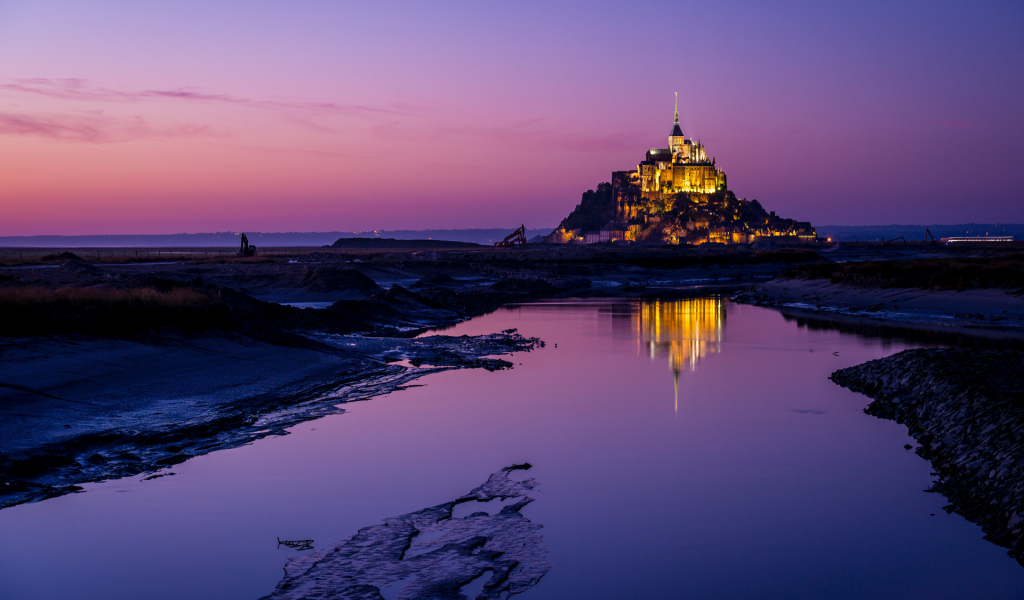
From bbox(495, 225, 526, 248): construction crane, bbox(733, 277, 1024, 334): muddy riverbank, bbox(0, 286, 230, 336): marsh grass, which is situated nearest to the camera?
bbox(0, 286, 230, 336): marsh grass

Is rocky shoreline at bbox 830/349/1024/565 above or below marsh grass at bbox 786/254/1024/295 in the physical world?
below

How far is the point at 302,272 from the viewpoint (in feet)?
139

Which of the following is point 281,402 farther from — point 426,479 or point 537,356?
point 537,356

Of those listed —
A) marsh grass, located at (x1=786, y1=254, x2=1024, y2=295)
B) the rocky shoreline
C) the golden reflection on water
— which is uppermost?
marsh grass, located at (x1=786, y1=254, x2=1024, y2=295)

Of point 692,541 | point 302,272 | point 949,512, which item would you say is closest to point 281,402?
point 692,541

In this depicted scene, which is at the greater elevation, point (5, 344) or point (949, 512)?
point (5, 344)

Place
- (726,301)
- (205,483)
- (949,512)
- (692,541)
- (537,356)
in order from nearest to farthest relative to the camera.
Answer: (692,541)
(949,512)
(205,483)
(537,356)
(726,301)

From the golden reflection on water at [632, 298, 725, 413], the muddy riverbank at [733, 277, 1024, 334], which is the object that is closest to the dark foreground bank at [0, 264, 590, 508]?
the golden reflection on water at [632, 298, 725, 413]

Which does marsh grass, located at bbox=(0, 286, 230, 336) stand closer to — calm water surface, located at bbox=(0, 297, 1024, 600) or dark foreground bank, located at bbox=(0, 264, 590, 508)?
dark foreground bank, located at bbox=(0, 264, 590, 508)

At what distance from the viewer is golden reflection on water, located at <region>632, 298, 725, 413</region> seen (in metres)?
23.1

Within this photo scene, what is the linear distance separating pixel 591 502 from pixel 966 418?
6.08m

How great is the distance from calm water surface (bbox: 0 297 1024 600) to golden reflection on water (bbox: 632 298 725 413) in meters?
3.07

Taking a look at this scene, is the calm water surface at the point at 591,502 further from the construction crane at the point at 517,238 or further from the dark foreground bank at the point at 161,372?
the construction crane at the point at 517,238

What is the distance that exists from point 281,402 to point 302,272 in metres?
28.8
